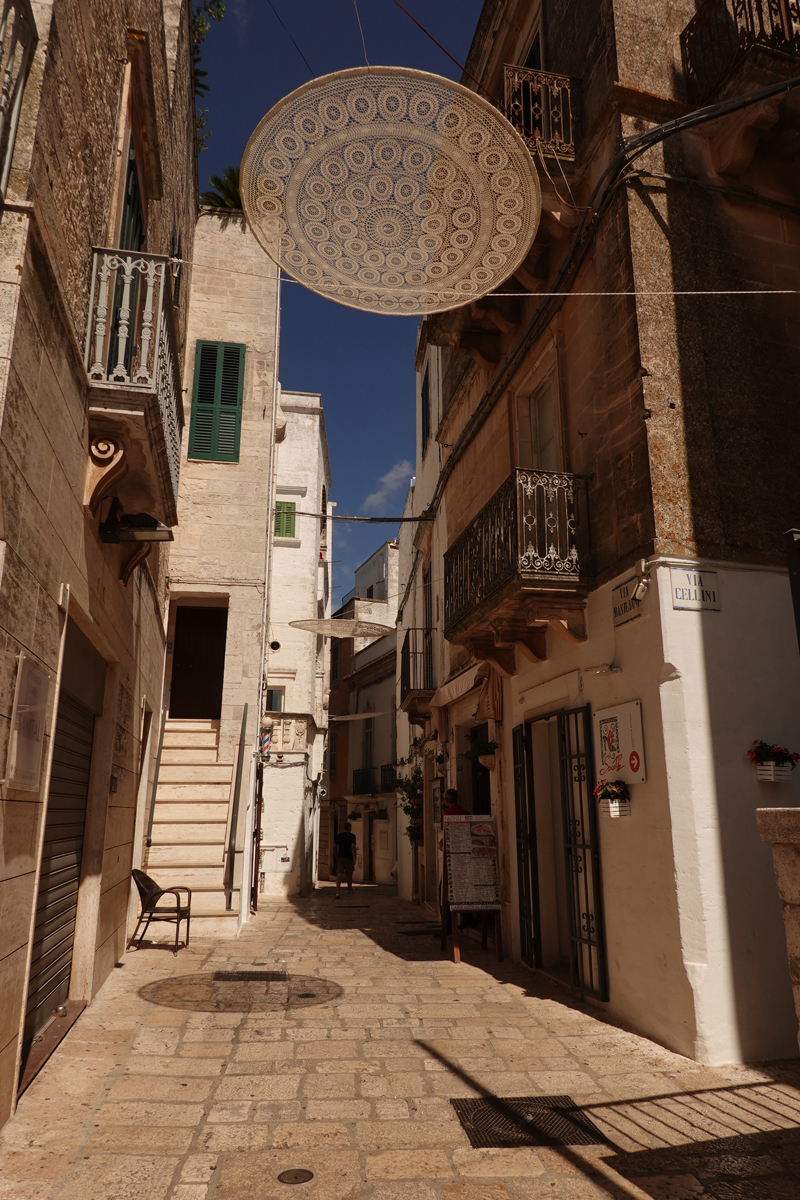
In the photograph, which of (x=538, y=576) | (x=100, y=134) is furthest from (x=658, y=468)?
(x=100, y=134)

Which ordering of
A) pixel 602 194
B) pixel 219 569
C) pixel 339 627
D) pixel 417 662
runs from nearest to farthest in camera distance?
1. pixel 602 194
2. pixel 219 569
3. pixel 417 662
4. pixel 339 627

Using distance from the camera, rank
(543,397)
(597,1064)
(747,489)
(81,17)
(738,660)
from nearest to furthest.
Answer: (81,17)
(597,1064)
(738,660)
(747,489)
(543,397)

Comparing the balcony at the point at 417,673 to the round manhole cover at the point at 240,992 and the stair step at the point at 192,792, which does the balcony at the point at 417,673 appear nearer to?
the stair step at the point at 192,792

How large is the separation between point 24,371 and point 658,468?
4.61 meters

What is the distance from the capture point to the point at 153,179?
7.59m

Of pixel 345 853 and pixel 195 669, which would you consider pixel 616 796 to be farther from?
pixel 345 853

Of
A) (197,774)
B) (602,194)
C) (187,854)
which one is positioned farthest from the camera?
(197,774)

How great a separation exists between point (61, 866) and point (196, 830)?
17.5 feet

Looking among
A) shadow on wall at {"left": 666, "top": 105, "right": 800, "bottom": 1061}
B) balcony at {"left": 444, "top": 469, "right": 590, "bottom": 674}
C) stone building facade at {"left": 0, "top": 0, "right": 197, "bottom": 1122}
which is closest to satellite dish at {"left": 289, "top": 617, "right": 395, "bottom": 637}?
stone building facade at {"left": 0, "top": 0, "right": 197, "bottom": 1122}

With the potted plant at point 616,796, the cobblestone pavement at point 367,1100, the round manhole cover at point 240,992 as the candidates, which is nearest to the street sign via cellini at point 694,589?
the potted plant at point 616,796

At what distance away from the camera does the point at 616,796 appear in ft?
20.5

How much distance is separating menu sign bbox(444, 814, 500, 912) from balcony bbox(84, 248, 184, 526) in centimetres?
539

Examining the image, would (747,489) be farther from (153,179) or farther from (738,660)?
(153,179)

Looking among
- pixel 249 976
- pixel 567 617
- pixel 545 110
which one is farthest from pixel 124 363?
pixel 249 976
